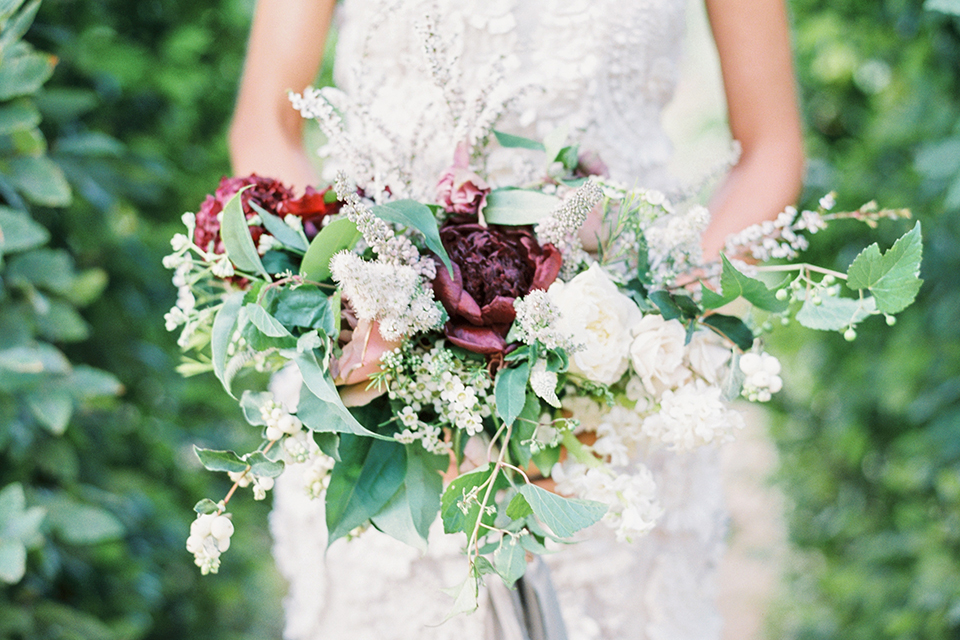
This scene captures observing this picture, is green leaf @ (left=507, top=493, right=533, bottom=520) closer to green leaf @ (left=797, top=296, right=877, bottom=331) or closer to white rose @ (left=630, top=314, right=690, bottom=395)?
white rose @ (left=630, top=314, right=690, bottom=395)

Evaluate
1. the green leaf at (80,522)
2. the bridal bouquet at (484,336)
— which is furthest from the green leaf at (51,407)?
the bridal bouquet at (484,336)

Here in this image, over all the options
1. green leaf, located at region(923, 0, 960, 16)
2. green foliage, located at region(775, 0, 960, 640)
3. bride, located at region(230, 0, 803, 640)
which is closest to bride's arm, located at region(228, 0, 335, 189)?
bride, located at region(230, 0, 803, 640)

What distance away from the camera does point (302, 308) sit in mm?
657

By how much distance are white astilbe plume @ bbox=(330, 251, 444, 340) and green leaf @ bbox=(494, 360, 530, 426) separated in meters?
0.07

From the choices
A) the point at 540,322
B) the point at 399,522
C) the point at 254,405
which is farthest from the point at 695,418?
the point at 254,405

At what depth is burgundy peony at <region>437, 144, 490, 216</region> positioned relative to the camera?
0.72m

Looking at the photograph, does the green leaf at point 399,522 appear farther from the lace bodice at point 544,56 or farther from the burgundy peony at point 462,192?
the lace bodice at point 544,56

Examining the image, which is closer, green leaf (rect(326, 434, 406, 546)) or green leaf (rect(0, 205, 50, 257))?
green leaf (rect(326, 434, 406, 546))

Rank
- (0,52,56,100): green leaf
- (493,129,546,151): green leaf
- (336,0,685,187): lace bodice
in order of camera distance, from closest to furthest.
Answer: (493,129,546,151): green leaf
(336,0,685,187): lace bodice
(0,52,56,100): green leaf

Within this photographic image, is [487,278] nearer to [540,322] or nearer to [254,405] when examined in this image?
[540,322]

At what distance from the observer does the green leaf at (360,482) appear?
0.71 metres

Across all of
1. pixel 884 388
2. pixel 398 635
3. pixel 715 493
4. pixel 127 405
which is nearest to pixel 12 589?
pixel 127 405

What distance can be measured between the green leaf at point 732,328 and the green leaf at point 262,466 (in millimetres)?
406

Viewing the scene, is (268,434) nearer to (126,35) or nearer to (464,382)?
(464,382)
